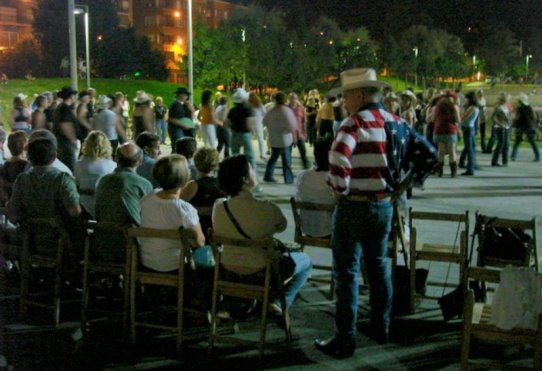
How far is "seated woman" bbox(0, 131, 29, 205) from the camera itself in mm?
7715

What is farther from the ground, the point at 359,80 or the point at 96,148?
the point at 359,80

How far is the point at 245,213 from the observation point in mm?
5359

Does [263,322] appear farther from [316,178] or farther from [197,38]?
[197,38]

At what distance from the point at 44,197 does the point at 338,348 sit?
2.83 metres

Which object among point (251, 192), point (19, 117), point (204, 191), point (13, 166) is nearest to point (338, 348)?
point (251, 192)

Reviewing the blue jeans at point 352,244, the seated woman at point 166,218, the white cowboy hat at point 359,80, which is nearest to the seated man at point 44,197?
the seated woman at point 166,218

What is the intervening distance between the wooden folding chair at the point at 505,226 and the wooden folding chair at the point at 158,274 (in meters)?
2.36

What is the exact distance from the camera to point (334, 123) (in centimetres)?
1702

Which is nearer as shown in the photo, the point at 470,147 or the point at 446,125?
the point at 446,125

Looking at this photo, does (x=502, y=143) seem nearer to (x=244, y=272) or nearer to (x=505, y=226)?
(x=505, y=226)

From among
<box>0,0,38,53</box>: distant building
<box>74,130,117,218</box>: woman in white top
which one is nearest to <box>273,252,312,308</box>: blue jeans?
<box>74,130,117,218</box>: woman in white top

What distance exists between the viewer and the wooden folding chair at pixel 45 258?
5.95 meters

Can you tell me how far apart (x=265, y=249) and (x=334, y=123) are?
12136 mm

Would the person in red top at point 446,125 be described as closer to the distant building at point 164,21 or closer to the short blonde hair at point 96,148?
the short blonde hair at point 96,148
